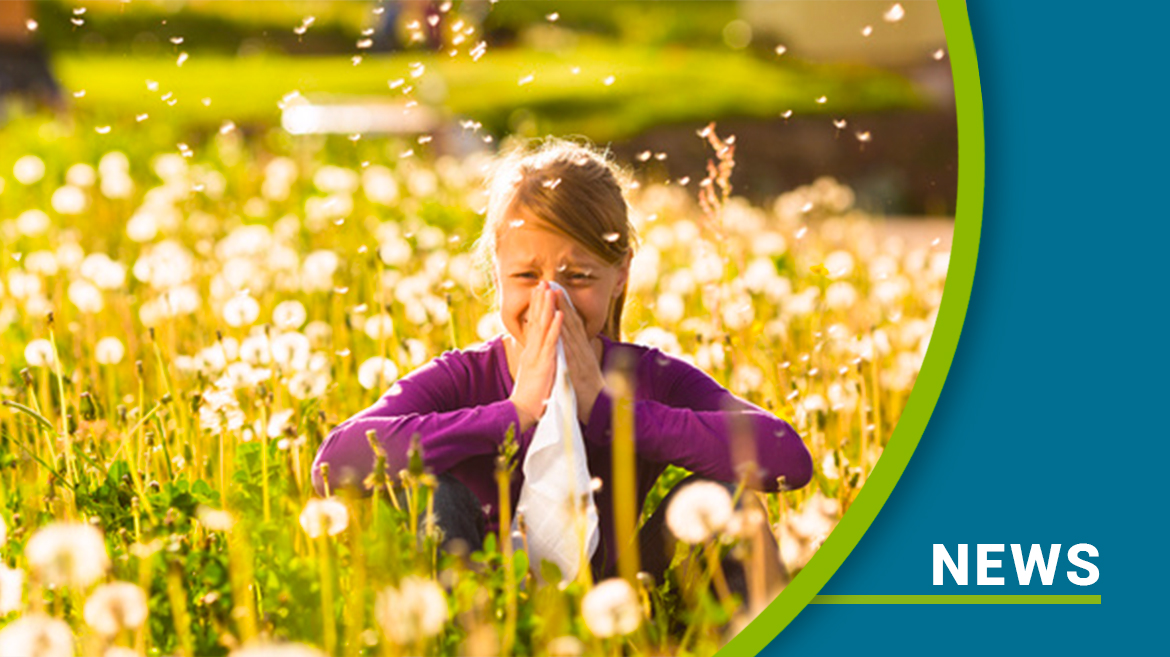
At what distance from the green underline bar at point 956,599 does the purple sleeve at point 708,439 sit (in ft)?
1.04

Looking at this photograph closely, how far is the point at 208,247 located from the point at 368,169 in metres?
1.58

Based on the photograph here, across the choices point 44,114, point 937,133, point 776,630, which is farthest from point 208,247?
point 937,133

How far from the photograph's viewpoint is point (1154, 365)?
172cm

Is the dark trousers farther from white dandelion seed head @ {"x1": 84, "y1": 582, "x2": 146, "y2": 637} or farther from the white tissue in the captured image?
white dandelion seed head @ {"x1": 84, "y1": 582, "x2": 146, "y2": 637}

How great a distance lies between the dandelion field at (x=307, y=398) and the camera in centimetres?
165

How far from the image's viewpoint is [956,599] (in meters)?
1.71

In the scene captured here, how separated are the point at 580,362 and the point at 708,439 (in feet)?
0.63

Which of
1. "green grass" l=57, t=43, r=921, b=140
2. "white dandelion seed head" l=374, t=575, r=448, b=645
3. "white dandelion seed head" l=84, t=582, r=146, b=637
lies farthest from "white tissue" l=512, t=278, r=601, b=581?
"green grass" l=57, t=43, r=921, b=140

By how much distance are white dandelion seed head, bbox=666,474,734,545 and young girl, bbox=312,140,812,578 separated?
0.26m

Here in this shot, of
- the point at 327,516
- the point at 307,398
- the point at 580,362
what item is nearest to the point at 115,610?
the point at 327,516

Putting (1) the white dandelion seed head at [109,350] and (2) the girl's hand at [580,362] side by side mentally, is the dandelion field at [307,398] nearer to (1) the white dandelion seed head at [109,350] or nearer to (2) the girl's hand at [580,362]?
(1) the white dandelion seed head at [109,350]

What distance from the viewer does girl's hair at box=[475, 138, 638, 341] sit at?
2.11m

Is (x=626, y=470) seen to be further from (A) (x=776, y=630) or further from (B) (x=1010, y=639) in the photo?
(B) (x=1010, y=639)

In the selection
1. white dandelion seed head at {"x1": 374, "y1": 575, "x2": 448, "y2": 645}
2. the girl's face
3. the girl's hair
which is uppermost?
the girl's hair
